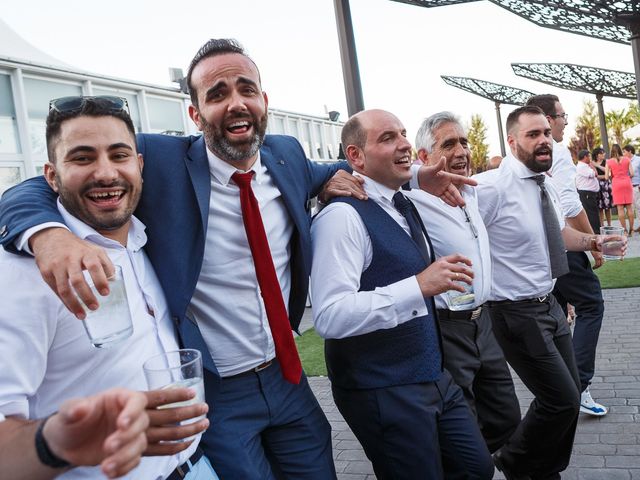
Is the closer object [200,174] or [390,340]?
[200,174]

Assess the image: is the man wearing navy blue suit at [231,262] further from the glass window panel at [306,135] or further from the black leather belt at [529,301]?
the glass window panel at [306,135]

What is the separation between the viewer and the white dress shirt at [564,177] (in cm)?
442

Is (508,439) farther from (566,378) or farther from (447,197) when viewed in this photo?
(447,197)

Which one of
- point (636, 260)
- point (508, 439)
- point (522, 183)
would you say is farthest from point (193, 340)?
point (636, 260)

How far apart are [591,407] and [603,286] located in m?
4.70

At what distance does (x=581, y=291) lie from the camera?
4242mm

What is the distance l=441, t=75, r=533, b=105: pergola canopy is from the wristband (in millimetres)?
29115

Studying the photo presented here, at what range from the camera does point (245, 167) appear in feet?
7.70

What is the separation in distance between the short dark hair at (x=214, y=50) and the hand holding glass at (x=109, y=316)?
1171 mm

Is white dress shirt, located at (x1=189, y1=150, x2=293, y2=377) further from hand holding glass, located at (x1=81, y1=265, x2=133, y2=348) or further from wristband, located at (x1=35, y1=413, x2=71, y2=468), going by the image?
wristband, located at (x1=35, y1=413, x2=71, y2=468)

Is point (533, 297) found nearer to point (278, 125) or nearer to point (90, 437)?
point (90, 437)

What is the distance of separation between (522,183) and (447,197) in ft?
3.08

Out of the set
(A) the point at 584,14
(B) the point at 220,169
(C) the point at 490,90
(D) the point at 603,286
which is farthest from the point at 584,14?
(C) the point at 490,90

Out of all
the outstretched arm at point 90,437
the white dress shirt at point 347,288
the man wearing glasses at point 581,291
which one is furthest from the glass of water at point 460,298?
the man wearing glasses at point 581,291
